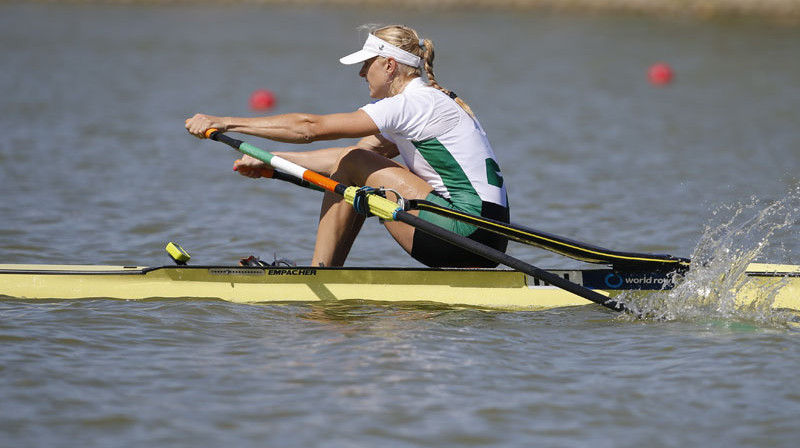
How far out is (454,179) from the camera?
5348mm

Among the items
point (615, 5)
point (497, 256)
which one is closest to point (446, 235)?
point (497, 256)

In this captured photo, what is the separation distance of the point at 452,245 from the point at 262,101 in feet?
38.8

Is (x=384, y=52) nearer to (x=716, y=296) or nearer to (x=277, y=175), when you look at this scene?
(x=277, y=175)

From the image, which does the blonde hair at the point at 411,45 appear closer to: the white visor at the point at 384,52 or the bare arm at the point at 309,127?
the white visor at the point at 384,52

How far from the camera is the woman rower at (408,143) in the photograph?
513 cm

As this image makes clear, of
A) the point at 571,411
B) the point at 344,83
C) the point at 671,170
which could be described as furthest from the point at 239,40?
the point at 571,411

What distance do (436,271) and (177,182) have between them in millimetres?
5345

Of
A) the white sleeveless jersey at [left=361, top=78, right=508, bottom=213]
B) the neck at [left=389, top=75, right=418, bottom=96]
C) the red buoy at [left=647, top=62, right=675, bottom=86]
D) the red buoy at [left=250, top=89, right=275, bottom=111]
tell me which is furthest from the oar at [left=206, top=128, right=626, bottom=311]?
the red buoy at [left=647, top=62, right=675, bottom=86]

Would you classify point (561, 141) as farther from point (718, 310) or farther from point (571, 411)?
point (571, 411)

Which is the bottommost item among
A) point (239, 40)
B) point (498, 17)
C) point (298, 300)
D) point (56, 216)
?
point (298, 300)

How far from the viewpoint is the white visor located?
17.2 ft

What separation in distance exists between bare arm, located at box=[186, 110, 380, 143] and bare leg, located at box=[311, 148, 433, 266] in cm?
32

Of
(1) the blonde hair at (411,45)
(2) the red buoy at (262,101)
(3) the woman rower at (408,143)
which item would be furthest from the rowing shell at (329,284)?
(2) the red buoy at (262,101)

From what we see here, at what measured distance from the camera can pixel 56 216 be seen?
8.52 m
